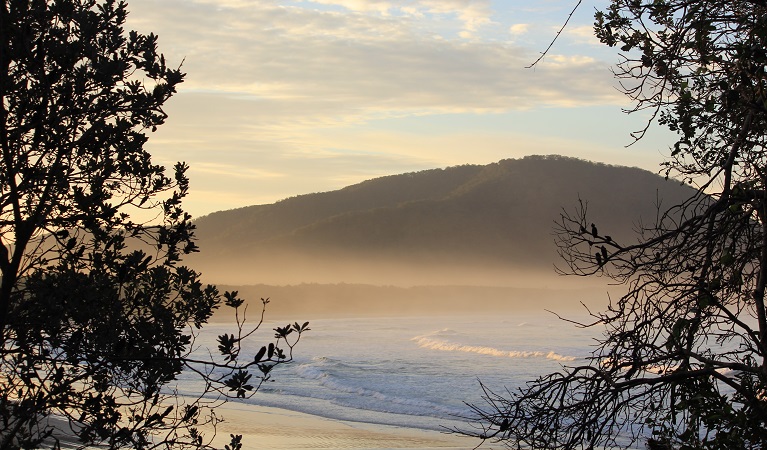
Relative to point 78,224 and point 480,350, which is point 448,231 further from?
point 78,224

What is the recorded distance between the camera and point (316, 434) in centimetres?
1438

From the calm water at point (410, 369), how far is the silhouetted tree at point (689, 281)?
399 centimetres

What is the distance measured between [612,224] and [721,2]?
98.3 meters

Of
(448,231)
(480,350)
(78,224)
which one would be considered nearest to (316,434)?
(78,224)

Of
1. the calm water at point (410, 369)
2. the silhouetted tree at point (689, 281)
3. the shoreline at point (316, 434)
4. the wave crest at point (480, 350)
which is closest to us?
the silhouetted tree at point (689, 281)

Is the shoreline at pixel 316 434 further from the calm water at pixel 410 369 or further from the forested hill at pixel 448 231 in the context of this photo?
the forested hill at pixel 448 231

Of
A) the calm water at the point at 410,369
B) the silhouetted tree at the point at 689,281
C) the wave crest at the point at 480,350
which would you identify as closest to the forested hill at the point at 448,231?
the calm water at the point at 410,369

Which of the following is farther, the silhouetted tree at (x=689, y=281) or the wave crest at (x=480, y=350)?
the wave crest at (x=480, y=350)

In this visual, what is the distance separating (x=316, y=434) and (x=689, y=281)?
1027cm

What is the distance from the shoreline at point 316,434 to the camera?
516 inches

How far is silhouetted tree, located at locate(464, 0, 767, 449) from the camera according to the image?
13.8 ft

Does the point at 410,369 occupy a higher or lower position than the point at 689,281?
lower

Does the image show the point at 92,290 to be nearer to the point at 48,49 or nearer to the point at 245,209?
the point at 48,49

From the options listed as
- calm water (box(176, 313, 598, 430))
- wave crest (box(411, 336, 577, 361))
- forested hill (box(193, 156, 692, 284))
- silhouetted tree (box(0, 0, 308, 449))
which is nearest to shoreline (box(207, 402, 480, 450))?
calm water (box(176, 313, 598, 430))
